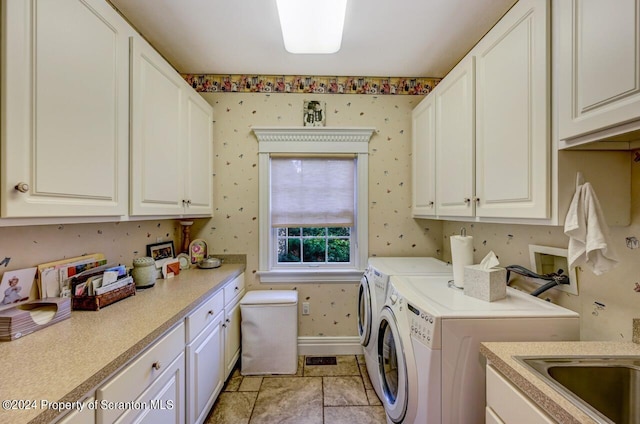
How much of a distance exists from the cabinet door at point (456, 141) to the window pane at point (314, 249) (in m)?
1.16

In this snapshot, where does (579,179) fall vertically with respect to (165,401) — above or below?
above

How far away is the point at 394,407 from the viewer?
4.66 feet

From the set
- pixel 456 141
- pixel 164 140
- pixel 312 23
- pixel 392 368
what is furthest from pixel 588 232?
pixel 164 140

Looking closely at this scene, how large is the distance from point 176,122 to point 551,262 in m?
2.46

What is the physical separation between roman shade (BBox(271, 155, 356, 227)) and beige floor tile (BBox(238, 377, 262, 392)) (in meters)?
1.29

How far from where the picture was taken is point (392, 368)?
155 cm

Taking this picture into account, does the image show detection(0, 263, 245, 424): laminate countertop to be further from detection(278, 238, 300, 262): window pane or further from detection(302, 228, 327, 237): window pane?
detection(302, 228, 327, 237): window pane

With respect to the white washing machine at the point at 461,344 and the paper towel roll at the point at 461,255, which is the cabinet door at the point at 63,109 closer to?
the white washing machine at the point at 461,344

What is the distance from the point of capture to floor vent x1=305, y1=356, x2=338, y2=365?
2355 mm

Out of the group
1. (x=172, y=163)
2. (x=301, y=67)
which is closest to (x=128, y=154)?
(x=172, y=163)

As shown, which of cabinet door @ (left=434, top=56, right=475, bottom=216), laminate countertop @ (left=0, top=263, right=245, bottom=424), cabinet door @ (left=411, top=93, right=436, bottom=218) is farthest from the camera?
cabinet door @ (left=411, top=93, right=436, bottom=218)

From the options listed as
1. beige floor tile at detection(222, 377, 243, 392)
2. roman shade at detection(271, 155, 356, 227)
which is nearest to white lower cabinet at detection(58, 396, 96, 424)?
beige floor tile at detection(222, 377, 243, 392)

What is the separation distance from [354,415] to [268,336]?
831 millimetres

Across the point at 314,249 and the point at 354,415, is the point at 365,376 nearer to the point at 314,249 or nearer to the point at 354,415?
A: the point at 354,415
